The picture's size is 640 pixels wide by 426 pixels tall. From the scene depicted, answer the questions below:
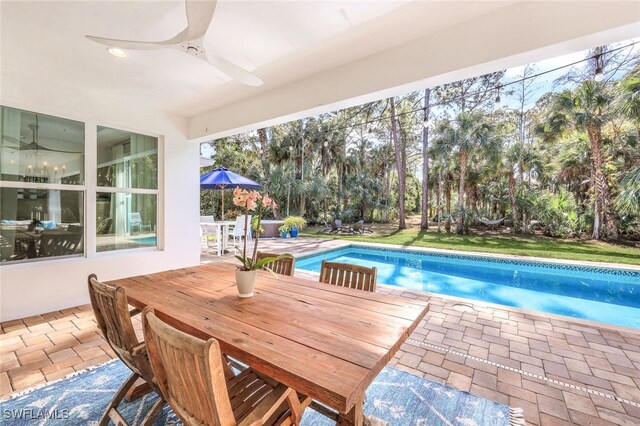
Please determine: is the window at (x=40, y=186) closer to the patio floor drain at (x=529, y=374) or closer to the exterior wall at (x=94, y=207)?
the exterior wall at (x=94, y=207)

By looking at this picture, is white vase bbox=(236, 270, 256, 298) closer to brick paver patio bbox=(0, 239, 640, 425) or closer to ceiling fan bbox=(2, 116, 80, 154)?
brick paver patio bbox=(0, 239, 640, 425)

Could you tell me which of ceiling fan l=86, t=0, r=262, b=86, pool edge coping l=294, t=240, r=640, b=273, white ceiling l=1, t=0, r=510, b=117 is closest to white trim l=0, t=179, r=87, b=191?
white ceiling l=1, t=0, r=510, b=117

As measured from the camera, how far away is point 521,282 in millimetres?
5848

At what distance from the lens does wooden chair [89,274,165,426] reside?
1460 mm

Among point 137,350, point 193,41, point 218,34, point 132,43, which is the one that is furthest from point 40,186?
point 137,350

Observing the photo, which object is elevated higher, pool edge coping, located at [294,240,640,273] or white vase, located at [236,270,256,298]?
white vase, located at [236,270,256,298]

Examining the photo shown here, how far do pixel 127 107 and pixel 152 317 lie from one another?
405 centimetres

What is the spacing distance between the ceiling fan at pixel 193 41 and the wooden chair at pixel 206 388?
1589 millimetres

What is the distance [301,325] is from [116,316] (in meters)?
0.98

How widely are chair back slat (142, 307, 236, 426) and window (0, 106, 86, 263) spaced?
343 centimetres

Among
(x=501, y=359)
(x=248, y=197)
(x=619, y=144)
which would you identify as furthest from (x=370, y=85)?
(x=619, y=144)

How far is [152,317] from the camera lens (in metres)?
1.10

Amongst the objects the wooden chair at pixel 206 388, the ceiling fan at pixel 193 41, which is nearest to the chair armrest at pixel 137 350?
the wooden chair at pixel 206 388

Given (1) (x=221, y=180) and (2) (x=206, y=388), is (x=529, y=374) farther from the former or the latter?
(1) (x=221, y=180)
